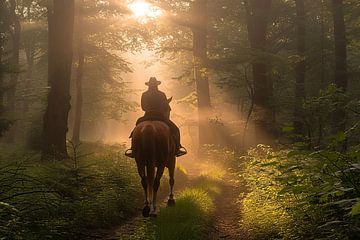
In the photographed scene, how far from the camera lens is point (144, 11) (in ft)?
82.2

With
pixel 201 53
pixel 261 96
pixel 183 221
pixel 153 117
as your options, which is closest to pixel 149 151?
pixel 153 117

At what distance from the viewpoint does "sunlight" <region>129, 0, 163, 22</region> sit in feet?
81.7

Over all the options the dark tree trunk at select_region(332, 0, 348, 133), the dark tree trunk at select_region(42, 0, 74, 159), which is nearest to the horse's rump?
the dark tree trunk at select_region(42, 0, 74, 159)

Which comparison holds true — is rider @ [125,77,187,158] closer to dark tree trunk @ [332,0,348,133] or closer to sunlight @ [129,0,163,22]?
dark tree trunk @ [332,0,348,133]

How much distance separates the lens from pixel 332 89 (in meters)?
8.17

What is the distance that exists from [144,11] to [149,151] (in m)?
17.4

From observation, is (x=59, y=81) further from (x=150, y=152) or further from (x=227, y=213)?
(x=227, y=213)

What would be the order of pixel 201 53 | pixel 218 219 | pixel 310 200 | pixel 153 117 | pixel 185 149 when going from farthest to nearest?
pixel 201 53, pixel 185 149, pixel 153 117, pixel 218 219, pixel 310 200

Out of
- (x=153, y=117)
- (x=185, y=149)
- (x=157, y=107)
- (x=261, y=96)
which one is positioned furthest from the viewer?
(x=261, y=96)

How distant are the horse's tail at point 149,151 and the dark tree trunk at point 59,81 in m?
4.77

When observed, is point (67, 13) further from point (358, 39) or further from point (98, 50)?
point (358, 39)

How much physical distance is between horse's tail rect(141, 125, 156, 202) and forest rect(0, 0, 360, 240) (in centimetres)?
3

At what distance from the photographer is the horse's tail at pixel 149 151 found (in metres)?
9.39

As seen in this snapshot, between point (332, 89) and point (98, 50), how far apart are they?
20194 millimetres
